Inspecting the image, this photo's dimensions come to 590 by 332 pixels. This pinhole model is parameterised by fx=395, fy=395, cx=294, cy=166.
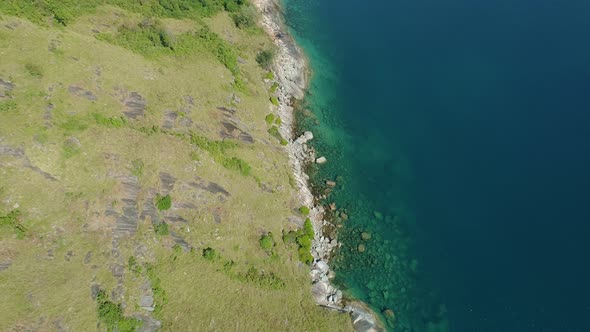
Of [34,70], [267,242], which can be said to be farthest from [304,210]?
[34,70]

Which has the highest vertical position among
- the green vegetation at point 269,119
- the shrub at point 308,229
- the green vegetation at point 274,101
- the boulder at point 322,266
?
the green vegetation at point 274,101

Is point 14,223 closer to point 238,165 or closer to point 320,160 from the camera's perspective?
point 238,165

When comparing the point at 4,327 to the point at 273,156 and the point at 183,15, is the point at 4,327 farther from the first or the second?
the point at 183,15

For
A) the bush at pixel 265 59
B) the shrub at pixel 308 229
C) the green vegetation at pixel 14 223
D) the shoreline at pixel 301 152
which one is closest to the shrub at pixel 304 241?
the shrub at pixel 308 229

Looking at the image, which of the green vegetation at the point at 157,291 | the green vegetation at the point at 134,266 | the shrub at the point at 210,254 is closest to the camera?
the green vegetation at the point at 157,291

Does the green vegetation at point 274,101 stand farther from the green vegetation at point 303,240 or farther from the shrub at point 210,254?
the shrub at point 210,254

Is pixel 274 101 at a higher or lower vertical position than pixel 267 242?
higher
